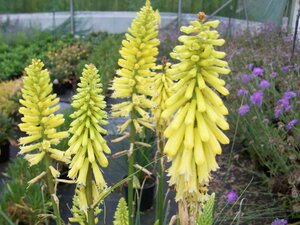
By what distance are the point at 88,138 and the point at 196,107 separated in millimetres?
508

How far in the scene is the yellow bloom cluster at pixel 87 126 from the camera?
61.4 inches

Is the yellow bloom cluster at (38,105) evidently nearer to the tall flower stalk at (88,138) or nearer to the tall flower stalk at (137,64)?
the tall flower stalk at (88,138)

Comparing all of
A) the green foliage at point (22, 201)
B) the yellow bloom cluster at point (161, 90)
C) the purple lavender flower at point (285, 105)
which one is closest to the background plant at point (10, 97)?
the green foliage at point (22, 201)

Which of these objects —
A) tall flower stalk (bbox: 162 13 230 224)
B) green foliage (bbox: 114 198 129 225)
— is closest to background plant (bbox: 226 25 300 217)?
green foliage (bbox: 114 198 129 225)

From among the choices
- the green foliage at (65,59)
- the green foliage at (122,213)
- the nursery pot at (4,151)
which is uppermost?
the green foliage at (122,213)

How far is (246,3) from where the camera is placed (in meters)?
11.1

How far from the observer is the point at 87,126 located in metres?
1.59

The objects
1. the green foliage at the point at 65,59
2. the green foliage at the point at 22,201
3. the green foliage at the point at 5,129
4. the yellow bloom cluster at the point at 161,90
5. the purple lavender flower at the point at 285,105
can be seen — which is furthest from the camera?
the green foliage at the point at 65,59

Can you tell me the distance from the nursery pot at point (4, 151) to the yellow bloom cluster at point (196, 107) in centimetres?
441

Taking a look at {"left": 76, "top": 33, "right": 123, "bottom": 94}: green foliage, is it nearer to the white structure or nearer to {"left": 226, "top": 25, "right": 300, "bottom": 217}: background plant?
the white structure

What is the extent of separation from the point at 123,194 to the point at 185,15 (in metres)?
9.93

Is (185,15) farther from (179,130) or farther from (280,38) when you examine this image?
(179,130)

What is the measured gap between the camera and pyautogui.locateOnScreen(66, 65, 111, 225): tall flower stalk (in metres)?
1.57

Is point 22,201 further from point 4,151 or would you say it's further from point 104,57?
point 104,57
